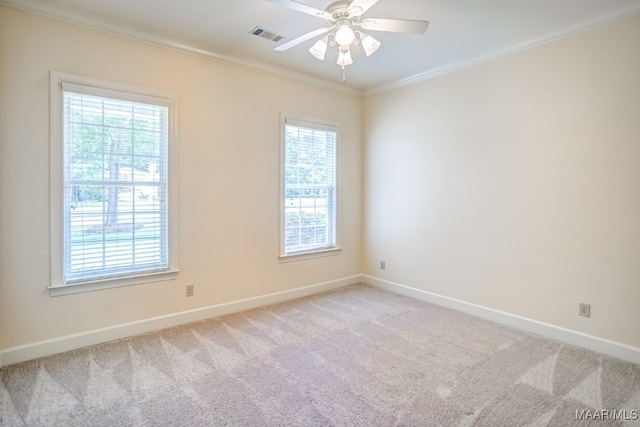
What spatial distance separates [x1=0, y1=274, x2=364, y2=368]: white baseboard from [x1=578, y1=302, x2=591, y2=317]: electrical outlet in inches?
106

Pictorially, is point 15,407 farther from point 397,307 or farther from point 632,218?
point 632,218

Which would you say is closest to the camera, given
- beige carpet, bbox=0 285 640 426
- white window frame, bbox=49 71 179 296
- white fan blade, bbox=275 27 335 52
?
beige carpet, bbox=0 285 640 426

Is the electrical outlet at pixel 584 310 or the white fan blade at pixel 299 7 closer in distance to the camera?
the white fan blade at pixel 299 7

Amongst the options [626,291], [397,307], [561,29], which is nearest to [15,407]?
[397,307]

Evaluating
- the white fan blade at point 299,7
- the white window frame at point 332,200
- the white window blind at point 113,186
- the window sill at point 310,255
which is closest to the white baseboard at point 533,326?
the window sill at point 310,255

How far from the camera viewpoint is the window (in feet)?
13.5

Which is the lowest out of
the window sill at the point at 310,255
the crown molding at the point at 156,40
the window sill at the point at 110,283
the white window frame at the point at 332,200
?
the window sill at the point at 110,283

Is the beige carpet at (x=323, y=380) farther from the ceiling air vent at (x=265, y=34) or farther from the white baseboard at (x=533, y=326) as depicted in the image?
the ceiling air vent at (x=265, y=34)

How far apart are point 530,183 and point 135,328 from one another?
3.86 metres

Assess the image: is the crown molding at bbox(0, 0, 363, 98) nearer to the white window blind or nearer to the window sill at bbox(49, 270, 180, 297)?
the white window blind

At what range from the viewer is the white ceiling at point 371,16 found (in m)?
2.59

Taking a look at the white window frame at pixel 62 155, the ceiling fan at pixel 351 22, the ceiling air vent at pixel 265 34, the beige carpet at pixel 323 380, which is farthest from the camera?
the ceiling air vent at pixel 265 34

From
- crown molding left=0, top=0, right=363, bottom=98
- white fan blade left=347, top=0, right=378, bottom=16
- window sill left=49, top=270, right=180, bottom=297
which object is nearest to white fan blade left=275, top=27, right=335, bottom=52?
white fan blade left=347, top=0, right=378, bottom=16

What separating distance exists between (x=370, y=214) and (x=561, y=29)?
282 cm
